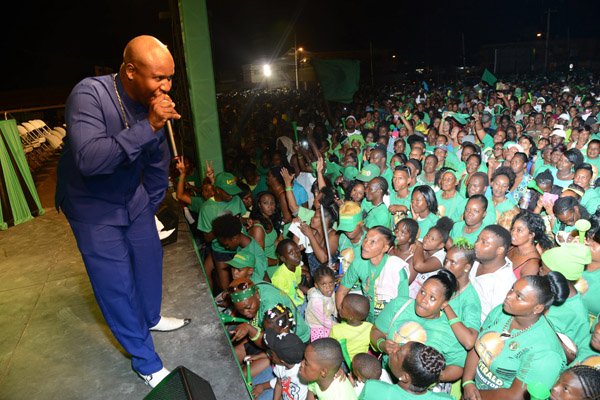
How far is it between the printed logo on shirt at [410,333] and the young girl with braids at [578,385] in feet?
2.93

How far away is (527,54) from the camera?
139 ft

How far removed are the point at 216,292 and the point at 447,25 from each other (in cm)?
5278

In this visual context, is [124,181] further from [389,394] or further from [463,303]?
[463,303]

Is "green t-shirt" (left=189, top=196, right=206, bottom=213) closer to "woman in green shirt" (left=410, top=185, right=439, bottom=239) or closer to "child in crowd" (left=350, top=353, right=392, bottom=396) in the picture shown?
"woman in green shirt" (left=410, top=185, right=439, bottom=239)

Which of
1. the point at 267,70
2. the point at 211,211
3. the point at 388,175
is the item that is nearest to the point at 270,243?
the point at 211,211

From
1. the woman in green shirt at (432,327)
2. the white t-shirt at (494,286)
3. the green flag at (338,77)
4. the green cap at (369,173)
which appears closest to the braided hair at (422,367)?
the woman in green shirt at (432,327)

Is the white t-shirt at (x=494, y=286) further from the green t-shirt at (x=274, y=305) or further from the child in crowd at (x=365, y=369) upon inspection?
the green t-shirt at (x=274, y=305)

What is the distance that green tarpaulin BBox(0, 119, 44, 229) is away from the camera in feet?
17.9

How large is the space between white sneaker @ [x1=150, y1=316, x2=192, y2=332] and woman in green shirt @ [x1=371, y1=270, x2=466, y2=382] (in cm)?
156

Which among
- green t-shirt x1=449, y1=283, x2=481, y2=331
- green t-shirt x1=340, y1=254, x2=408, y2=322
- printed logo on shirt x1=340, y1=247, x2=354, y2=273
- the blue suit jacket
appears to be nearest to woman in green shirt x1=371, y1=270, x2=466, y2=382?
green t-shirt x1=449, y1=283, x2=481, y2=331

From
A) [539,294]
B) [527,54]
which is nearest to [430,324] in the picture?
[539,294]

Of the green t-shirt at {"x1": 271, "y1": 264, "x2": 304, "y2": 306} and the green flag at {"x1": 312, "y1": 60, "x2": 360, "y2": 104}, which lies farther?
the green flag at {"x1": 312, "y1": 60, "x2": 360, "y2": 104}

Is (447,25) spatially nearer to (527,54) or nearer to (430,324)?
(527,54)

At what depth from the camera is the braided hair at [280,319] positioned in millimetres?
3277
